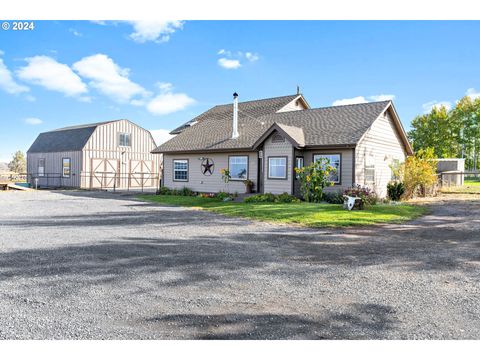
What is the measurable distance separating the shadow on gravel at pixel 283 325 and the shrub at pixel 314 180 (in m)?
13.2

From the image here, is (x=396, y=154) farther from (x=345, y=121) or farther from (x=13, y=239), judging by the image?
(x=13, y=239)

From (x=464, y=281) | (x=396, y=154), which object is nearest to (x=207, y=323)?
(x=464, y=281)

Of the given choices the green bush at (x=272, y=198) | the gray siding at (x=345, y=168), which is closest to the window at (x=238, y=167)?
the green bush at (x=272, y=198)

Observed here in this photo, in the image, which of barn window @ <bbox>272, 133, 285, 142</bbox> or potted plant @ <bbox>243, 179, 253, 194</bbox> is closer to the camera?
barn window @ <bbox>272, 133, 285, 142</bbox>

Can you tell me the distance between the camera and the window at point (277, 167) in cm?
1870

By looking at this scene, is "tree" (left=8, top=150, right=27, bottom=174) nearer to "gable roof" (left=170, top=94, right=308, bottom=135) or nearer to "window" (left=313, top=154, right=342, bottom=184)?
"gable roof" (left=170, top=94, right=308, bottom=135)

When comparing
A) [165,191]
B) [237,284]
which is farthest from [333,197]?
[237,284]

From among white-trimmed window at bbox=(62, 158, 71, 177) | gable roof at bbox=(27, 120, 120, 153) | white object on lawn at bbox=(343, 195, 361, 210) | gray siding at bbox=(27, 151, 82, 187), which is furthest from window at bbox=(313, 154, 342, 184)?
white-trimmed window at bbox=(62, 158, 71, 177)

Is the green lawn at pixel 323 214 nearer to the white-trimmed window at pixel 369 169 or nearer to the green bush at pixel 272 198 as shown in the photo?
the green bush at pixel 272 198

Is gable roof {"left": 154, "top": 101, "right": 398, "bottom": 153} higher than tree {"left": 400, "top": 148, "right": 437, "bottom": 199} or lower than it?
higher

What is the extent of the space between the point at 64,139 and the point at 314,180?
29327 millimetres

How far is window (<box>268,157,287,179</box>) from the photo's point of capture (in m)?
18.7

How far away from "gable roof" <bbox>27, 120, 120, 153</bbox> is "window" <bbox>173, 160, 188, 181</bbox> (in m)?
12.9

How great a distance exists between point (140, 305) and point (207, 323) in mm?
1026
